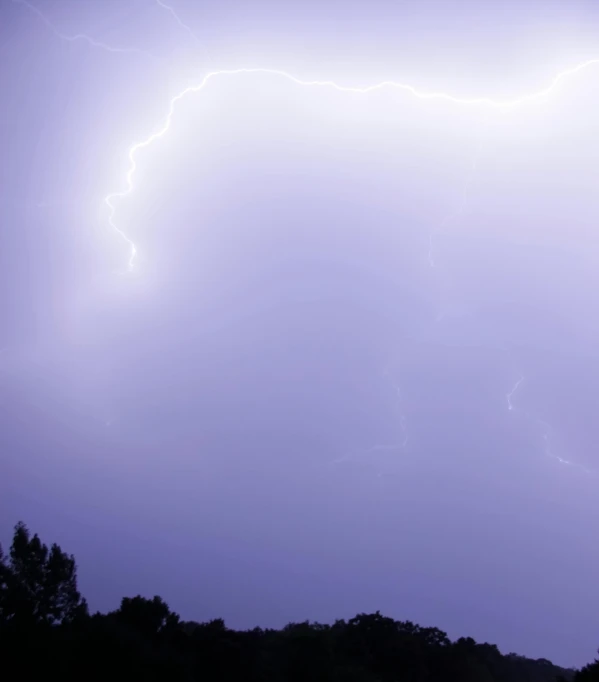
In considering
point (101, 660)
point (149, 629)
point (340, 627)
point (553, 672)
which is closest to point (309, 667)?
point (149, 629)

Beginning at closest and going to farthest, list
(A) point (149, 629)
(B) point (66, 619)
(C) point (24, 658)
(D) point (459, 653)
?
1. (C) point (24, 658)
2. (A) point (149, 629)
3. (B) point (66, 619)
4. (D) point (459, 653)

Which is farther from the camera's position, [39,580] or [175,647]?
[39,580]

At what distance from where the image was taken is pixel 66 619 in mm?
28422

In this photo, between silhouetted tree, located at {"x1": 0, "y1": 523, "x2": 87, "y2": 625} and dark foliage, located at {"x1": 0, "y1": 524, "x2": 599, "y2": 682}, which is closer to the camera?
dark foliage, located at {"x1": 0, "y1": 524, "x2": 599, "y2": 682}

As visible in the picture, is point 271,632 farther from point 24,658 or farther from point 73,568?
point 24,658

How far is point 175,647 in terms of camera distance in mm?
23156

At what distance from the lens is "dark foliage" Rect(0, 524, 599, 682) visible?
700 inches

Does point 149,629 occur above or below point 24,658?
above

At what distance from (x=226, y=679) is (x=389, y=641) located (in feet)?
42.2

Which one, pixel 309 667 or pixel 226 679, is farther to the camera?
pixel 309 667

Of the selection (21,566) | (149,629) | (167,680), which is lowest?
(167,680)

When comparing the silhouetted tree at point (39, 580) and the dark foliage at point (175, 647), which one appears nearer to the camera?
the dark foliage at point (175, 647)

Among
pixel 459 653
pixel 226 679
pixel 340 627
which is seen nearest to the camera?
pixel 226 679

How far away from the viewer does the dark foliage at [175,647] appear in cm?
1778
